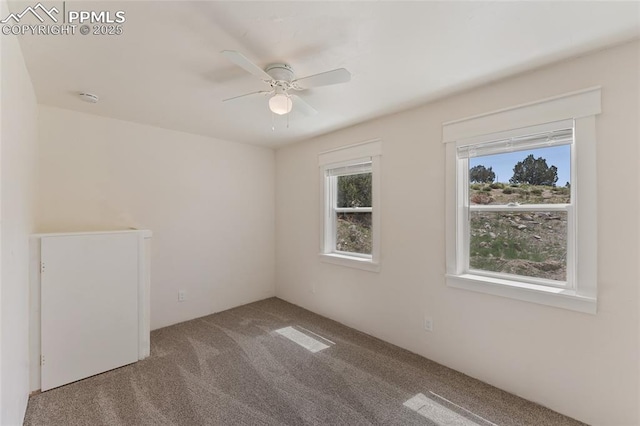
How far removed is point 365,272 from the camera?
124 inches

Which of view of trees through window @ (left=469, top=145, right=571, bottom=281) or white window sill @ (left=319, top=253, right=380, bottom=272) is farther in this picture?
white window sill @ (left=319, top=253, right=380, bottom=272)

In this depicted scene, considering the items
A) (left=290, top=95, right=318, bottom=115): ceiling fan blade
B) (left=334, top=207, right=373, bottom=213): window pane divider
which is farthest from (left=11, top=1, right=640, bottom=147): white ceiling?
(left=334, top=207, right=373, bottom=213): window pane divider

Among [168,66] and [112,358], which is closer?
[168,66]

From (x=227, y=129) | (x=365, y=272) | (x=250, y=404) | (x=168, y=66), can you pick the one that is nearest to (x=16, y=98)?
(x=168, y=66)

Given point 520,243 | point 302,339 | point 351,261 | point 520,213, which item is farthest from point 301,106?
point 302,339

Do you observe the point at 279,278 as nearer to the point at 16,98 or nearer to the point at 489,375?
the point at 489,375

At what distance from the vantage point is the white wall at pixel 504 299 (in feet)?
5.48

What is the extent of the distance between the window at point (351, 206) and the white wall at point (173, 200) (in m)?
1.15

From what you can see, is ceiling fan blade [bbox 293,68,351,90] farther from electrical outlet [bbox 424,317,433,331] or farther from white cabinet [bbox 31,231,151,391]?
electrical outlet [bbox 424,317,433,331]

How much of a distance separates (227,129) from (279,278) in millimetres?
2343

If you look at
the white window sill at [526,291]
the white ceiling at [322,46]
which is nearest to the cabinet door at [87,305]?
the white ceiling at [322,46]

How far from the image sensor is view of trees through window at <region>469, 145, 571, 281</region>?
6.56ft

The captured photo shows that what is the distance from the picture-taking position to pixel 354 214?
349cm

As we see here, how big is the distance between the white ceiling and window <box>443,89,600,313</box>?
0.42m
